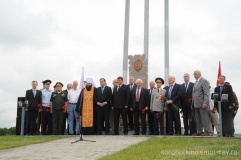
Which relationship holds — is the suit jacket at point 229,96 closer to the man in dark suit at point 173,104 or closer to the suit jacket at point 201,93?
the suit jacket at point 201,93

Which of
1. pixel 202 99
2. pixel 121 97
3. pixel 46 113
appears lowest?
pixel 46 113

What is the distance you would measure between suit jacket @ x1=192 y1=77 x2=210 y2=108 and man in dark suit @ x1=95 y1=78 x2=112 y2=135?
291 centimetres

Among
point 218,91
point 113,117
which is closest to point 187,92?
point 218,91

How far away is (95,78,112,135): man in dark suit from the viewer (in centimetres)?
1167

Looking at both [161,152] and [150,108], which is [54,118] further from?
[161,152]

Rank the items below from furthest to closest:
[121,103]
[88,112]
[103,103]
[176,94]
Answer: [88,112] → [103,103] → [121,103] → [176,94]

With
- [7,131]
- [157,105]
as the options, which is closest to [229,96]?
[157,105]

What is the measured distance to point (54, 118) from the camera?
39.9 ft

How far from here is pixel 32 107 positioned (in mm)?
12375

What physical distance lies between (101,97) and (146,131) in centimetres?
181

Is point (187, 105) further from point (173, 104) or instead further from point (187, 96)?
point (173, 104)

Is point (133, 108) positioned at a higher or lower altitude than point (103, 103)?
lower

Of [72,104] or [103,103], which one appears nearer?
[103,103]

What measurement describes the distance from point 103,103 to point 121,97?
→ 1.99 feet
